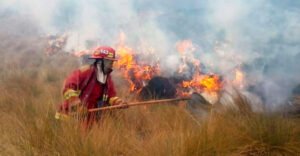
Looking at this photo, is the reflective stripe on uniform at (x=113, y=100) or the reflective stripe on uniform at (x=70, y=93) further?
the reflective stripe on uniform at (x=113, y=100)

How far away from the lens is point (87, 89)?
459cm

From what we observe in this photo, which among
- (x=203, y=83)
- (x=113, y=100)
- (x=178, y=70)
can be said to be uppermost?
(x=178, y=70)

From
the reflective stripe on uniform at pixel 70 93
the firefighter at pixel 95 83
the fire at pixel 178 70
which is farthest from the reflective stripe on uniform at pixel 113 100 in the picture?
the fire at pixel 178 70

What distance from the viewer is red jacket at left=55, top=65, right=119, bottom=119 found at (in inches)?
164

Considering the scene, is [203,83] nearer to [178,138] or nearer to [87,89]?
[87,89]

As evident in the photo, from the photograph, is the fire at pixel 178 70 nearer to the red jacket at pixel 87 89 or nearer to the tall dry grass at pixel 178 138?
the red jacket at pixel 87 89

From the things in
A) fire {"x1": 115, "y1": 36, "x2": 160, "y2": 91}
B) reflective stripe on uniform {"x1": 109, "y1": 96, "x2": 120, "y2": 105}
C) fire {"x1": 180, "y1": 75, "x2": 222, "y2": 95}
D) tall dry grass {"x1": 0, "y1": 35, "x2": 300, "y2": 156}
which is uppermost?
fire {"x1": 115, "y1": 36, "x2": 160, "y2": 91}

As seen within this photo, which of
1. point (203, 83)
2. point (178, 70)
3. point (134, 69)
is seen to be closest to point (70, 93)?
point (203, 83)

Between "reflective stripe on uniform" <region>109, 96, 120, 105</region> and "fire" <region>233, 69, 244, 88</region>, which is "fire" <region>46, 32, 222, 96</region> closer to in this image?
"fire" <region>233, 69, 244, 88</region>

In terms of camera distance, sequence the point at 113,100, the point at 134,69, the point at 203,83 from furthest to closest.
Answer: the point at 134,69 < the point at 203,83 < the point at 113,100

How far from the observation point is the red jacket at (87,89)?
13.7 feet

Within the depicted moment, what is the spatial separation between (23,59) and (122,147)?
1250cm

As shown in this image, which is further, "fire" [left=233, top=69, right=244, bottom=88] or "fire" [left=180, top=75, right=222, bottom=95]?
"fire" [left=233, top=69, right=244, bottom=88]

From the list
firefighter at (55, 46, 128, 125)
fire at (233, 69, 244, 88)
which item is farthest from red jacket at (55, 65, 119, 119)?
fire at (233, 69, 244, 88)
